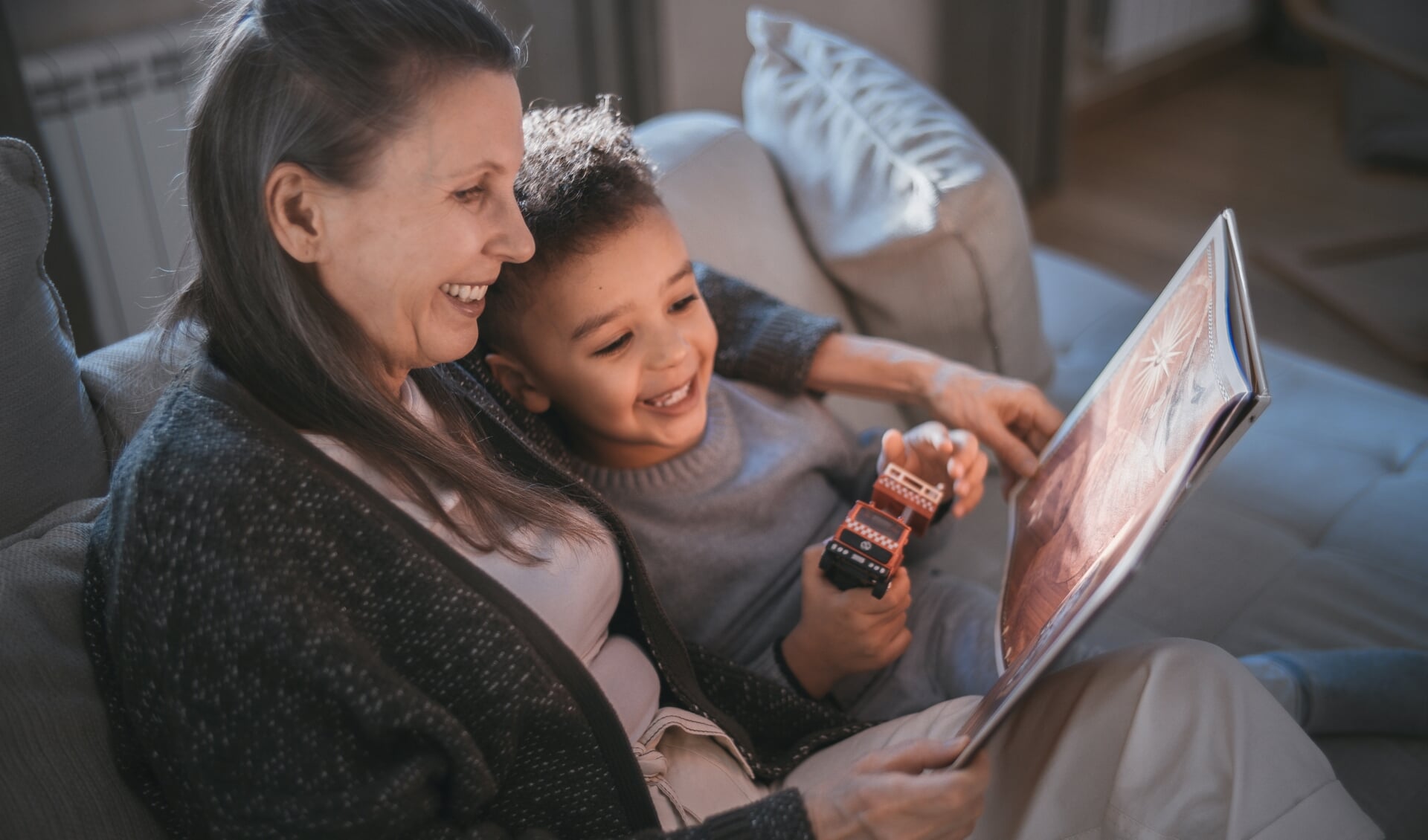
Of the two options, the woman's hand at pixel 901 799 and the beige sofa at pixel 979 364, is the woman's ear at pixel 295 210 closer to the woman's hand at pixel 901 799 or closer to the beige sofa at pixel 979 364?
the beige sofa at pixel 979 364

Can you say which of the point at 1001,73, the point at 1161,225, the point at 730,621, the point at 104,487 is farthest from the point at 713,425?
the point at 1161,225

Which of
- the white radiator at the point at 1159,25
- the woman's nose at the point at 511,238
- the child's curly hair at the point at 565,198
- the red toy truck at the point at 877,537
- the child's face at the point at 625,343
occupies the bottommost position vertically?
the white radiator at the point at 1159,25

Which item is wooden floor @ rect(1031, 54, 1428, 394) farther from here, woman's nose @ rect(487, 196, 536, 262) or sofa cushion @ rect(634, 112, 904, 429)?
woman's nose @ rect(487, 196, 536, 262)

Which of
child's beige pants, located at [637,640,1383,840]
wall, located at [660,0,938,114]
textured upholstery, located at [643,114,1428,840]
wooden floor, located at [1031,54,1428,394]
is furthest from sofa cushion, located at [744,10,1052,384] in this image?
wooden floor, located at [1031,54,1428,394]

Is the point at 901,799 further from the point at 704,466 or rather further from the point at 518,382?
the point at 518,382

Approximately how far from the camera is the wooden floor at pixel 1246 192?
103 inches

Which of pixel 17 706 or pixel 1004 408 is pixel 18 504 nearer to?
pixel 17 706

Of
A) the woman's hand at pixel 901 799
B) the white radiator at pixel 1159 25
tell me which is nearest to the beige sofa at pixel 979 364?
the woman's hand at pixel 901 799

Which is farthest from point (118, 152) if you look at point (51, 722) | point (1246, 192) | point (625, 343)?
point (1246, 192)

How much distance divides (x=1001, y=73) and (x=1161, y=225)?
60 cm

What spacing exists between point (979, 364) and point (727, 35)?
4.29 feet

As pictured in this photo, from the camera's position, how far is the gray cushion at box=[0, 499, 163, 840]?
748 mm

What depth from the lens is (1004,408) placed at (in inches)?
48.5

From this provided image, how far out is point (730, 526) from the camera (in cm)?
116
